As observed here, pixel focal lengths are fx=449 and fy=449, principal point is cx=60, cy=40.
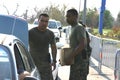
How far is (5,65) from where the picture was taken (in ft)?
16.5

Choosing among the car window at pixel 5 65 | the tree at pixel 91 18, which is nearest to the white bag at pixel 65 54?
the car window at pixel 5 65

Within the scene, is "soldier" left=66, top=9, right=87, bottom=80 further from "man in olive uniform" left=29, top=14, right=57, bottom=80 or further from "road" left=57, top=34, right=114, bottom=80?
"road" left=57, top=34, right=114, bottom=80

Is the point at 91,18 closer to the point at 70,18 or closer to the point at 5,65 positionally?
the point at 70,18

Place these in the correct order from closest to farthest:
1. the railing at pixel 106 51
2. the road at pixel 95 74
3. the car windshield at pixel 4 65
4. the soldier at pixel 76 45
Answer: the car windshield at pixel 4 65, the soldier at pixel 76 45, the railing at pixel 106 51, the road at pixel 95 74

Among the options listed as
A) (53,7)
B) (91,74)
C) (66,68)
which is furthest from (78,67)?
(53,7)

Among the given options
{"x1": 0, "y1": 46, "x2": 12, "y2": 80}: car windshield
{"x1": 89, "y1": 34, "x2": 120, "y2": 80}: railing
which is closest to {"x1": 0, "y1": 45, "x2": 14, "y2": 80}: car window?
{"x1": 0, "y1": 46, "x2": 12, "y2": 80}: car windshield

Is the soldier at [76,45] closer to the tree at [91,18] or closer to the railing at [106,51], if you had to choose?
the railing at [106,51]

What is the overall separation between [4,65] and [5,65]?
14 millimetres

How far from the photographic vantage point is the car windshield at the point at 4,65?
4.91 metres

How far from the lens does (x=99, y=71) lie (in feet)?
47.5

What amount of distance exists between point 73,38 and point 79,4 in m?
53.1

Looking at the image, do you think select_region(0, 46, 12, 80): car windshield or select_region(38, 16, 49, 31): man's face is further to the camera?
select_region(38, 16, 49, 31): man's face

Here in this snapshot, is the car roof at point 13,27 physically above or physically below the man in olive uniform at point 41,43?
above

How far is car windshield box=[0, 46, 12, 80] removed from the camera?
16.1 feet
